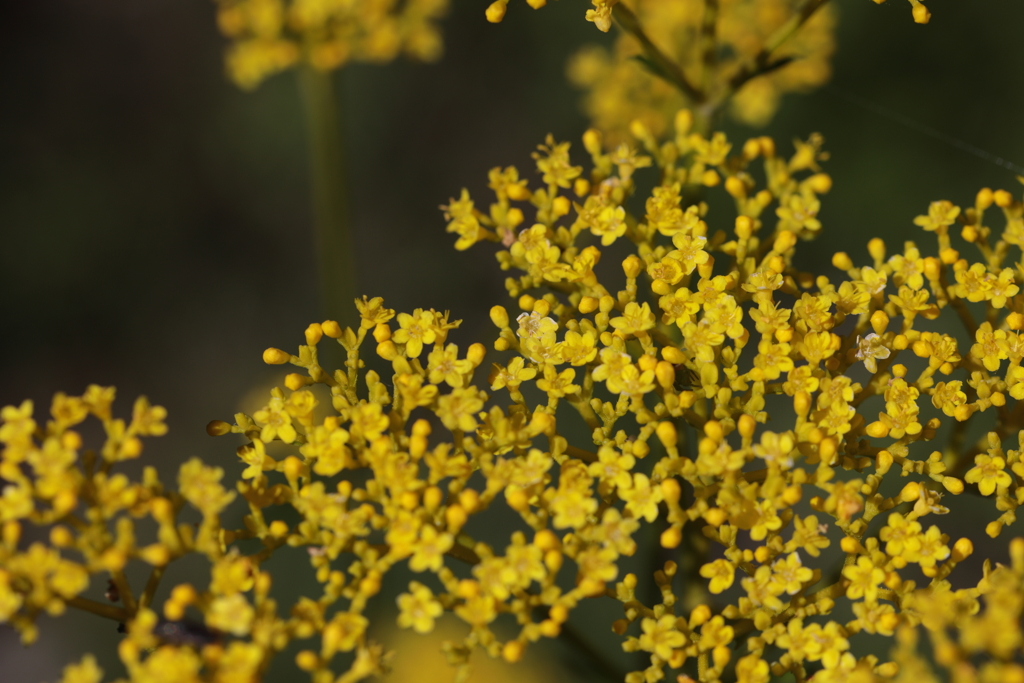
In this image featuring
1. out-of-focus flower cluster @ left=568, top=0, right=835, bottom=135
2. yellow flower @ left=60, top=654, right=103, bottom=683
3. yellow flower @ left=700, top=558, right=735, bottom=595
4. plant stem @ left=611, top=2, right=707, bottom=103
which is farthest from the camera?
out-of-focus flower cluster @ left=568, top=0, right=835, bottom=135

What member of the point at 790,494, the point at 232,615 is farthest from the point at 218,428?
the point at 790,494

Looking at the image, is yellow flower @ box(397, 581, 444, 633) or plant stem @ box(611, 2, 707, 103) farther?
plant stem @ box(611, 2, 707, 103)

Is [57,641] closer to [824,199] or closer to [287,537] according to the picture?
[287,537]

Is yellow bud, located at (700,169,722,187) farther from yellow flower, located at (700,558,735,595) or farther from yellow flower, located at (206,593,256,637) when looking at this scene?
yellow flower, located at (206,593,256,637)

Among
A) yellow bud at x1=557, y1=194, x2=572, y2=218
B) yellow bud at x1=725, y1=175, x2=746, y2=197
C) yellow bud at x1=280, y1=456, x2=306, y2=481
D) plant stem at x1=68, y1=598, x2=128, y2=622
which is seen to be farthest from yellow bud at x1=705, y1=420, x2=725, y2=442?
plant stem at x1=68, y1=598, x2=128, y2=622

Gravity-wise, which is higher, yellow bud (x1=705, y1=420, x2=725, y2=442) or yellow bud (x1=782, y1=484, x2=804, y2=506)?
yellow bud (x1=705, y1=420, x2=725, y2=442)

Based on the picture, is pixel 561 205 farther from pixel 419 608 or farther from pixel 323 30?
pixel 323 30

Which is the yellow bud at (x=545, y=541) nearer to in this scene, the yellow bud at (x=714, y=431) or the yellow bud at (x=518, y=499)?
the yellow bud at (x=518, y=499)

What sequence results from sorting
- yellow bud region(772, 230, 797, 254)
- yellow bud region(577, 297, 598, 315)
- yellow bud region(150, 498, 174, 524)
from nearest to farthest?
1. yellow bud region(150, 498, 174, 524)
2. yellow bud region(577, 297, 598, 315)
3. yellow bud region(772, 230, 797, 254)
